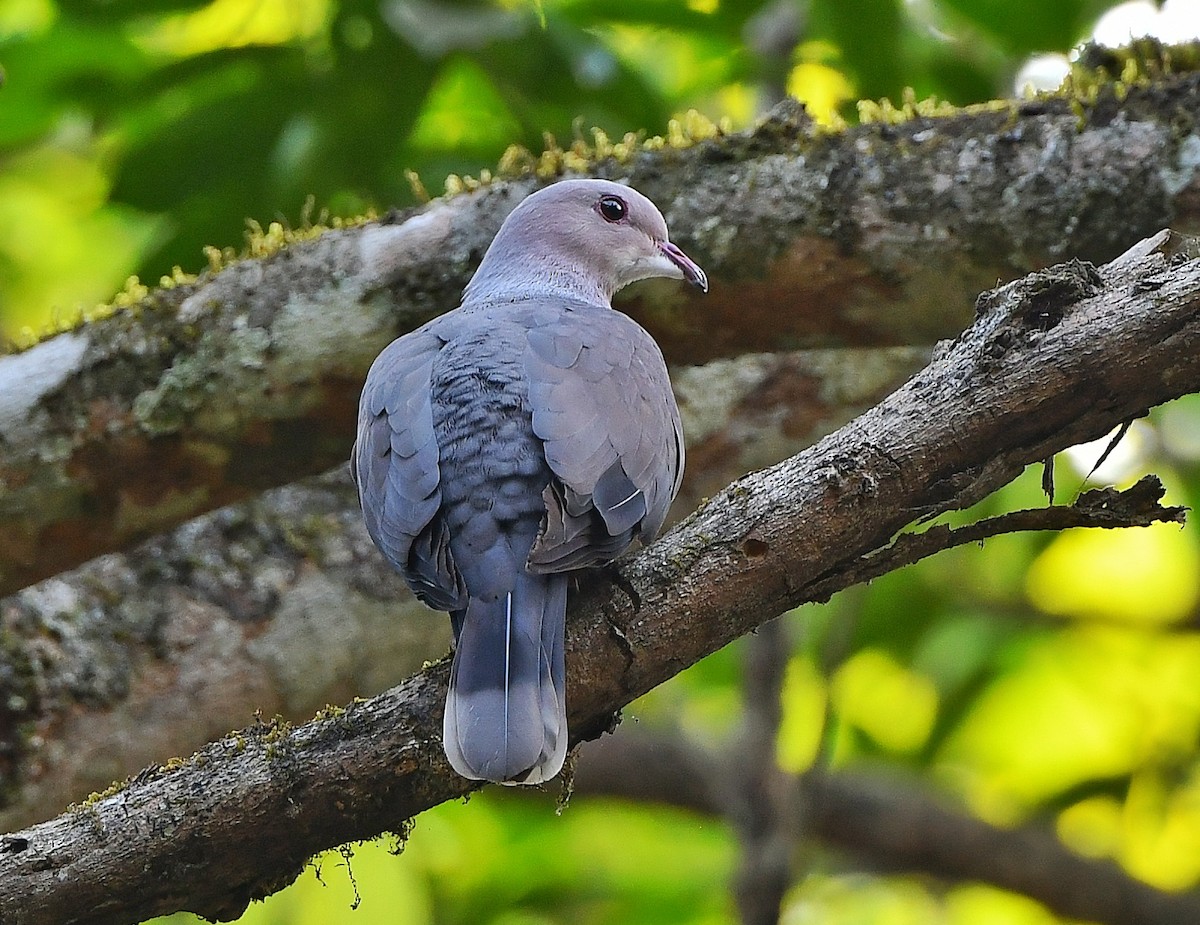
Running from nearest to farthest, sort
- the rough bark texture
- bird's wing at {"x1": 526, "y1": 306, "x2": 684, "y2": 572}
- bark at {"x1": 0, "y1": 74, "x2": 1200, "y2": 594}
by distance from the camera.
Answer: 1. bird's wing at {"x1": 526, "y1": 306, "x2": 684, "y2": 572}
2. bark at {"x1": 0, "y1": 74, "x2": 1200, "y2": 594}
3. the rough bark texture

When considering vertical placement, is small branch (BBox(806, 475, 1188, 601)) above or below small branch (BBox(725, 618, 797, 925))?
above

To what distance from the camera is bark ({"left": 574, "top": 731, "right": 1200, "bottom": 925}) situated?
4.89m

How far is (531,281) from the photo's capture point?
3.58 meters

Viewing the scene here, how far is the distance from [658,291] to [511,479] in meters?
1.28

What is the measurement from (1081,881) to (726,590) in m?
3.12

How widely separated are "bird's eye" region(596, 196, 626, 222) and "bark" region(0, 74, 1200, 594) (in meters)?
0.15

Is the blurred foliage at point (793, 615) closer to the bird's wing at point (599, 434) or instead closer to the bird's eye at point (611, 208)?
the bird's eye at point (611, 208)

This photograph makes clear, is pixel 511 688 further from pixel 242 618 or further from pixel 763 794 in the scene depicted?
pixel 242 618

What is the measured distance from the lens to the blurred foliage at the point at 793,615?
416 cm

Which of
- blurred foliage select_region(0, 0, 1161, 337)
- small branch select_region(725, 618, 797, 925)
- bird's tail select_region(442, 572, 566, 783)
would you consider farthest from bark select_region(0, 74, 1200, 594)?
bird's tail select_region(442, 572, 566, 783)

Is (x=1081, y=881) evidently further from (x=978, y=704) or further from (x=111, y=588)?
(x=111, y=588)

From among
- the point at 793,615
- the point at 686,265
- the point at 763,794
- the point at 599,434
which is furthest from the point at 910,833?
the point at 599,434

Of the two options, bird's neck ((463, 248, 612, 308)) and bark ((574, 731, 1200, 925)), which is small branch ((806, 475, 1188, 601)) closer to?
bird's neck ((463, 248, 612, 308))

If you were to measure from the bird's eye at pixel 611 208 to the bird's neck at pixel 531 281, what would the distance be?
0.16m
